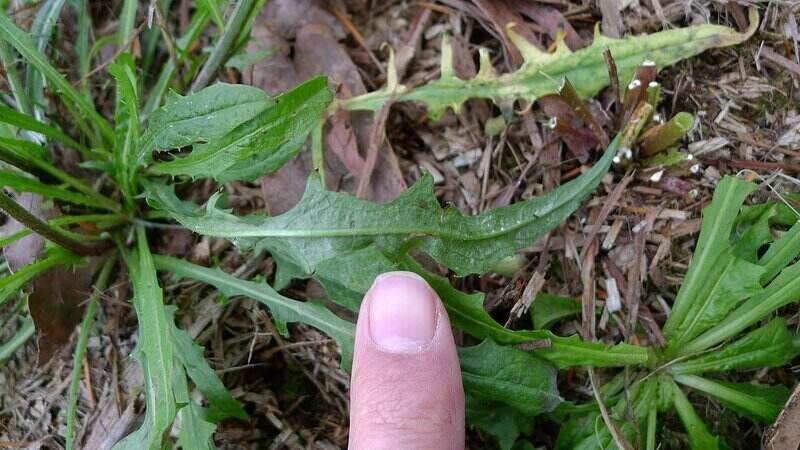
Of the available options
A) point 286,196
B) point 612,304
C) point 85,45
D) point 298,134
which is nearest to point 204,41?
point 85,45

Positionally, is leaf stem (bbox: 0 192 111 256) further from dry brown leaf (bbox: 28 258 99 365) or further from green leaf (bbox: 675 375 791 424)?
green leaf (bbox: 675 375 791 424)

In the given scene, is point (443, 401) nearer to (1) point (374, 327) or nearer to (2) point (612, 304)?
(1) point (374, 327)

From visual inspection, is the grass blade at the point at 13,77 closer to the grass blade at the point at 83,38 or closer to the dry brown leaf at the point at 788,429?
the grass blade at the point at 83,38

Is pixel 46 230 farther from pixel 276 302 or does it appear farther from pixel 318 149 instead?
pixel 318 149

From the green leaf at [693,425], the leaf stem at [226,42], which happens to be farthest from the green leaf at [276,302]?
the green leaf at [693,425]

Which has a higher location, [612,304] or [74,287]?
[74,287]

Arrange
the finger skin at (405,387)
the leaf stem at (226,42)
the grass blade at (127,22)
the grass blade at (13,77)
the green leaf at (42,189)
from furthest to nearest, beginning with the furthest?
the grass blade at (127,22)
the grass blade at (13,77)
the leaf stem at (226,42)
the green leaf at (42,189)
the finger skin at (405,387)
